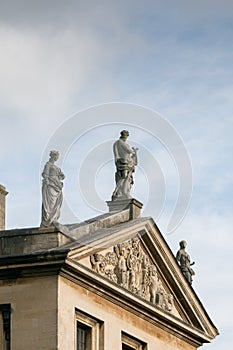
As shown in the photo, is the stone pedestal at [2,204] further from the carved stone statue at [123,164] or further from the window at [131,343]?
the window at [131,343]

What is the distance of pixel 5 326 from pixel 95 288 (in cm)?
416

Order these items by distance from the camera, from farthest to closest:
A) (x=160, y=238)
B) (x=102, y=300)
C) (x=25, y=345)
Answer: (x=160, y=238) < (x=102, y=300) < (x=25, y=345)

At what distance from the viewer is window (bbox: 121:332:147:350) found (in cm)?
6938

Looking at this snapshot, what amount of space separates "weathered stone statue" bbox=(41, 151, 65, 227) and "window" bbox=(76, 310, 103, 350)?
12.5 ft

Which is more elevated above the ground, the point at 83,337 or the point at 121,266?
the point at 121,266

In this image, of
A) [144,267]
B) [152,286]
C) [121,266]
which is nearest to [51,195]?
[121,266]

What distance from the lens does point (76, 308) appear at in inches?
2549

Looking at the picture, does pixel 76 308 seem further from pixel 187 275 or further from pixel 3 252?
pixel 187 275

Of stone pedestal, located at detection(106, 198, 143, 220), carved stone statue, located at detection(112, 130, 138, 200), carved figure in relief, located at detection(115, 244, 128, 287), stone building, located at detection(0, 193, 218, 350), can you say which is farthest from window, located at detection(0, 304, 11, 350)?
carved stone statue, located at detection(112, 130, 138, 200)

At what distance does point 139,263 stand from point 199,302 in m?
6.25

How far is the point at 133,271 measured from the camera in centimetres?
6981

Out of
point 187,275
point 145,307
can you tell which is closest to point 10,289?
point 145,307

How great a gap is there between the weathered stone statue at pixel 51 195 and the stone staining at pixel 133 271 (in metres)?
2.87

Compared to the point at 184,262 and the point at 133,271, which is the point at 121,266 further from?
the point at 184,262
